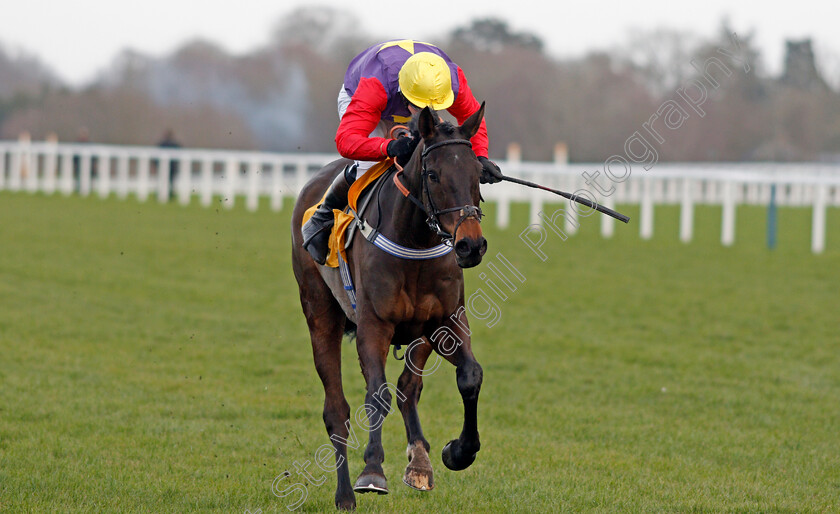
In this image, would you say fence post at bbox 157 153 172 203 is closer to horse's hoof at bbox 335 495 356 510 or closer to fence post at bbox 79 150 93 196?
fence post at bbox 79 150 93 196

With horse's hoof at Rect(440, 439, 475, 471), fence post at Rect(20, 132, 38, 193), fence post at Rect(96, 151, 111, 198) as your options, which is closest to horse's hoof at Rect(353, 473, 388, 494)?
horse's hoof at Rect(440, 439, 475, 471)

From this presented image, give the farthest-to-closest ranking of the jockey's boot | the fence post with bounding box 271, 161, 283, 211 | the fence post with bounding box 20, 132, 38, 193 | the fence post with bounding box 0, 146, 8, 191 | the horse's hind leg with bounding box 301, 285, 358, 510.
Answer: the fence post with bounding box 0, 146, 8, 191 < the fence post with bounding box 20, 132, 38, 193 < the fence post with bounding box 271, 161, 283, 211 < the jockey's boot < the horse's hind leg with bounding box 301, 285, 358, 510

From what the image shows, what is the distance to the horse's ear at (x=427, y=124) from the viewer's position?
3.77m

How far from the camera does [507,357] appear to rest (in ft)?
26.4

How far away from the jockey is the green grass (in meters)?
1.43

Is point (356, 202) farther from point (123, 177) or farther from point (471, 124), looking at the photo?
point (123, 177)

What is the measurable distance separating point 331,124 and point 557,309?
76.6 feet

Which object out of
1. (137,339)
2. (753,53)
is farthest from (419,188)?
(753,53)

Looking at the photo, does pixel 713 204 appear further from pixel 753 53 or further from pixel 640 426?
pixel 640 426

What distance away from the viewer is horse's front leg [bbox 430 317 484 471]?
4.12 m

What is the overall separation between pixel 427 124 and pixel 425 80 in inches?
15.0

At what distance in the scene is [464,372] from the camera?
4133 mm

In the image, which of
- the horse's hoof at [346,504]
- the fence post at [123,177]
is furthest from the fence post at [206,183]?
the horse's hoof at [346,504]

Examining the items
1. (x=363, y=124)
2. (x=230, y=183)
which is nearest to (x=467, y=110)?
(x=363, y=124)
